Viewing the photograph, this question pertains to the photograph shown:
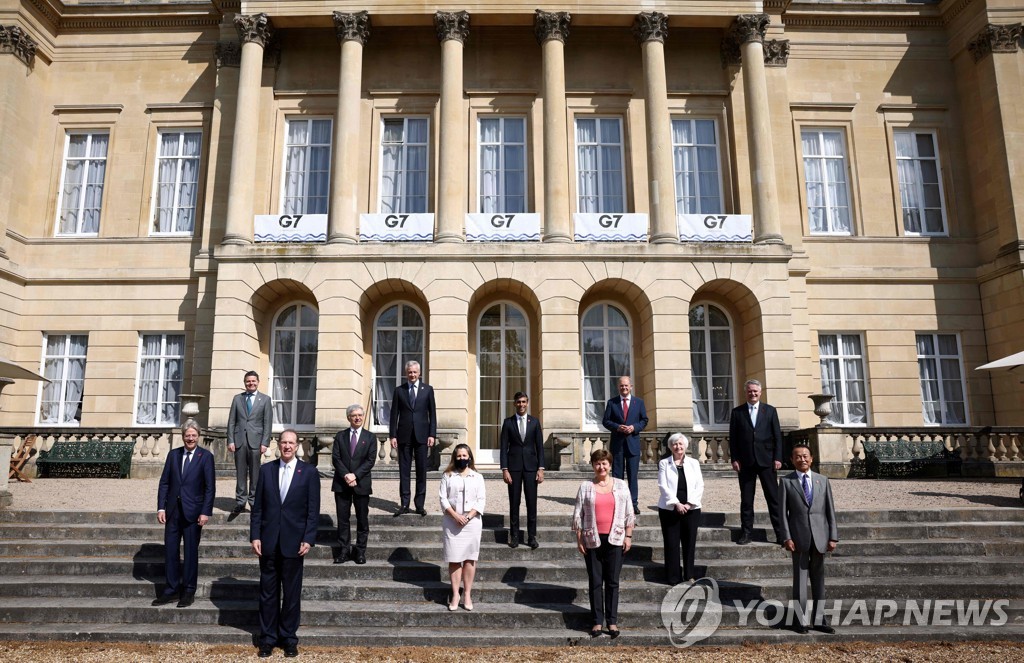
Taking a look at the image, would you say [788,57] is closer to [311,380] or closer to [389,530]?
[311,380]

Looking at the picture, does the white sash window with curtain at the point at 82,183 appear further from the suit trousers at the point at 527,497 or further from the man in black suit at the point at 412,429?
the suit trousers at the point at 527,497

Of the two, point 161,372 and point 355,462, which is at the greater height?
point 161,372

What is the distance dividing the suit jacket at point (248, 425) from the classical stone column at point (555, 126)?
943cm

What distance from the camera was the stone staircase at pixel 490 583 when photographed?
22.8 ft

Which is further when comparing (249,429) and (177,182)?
(177,182)

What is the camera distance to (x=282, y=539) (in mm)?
6641

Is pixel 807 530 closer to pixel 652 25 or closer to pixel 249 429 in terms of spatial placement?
pixel 249 429

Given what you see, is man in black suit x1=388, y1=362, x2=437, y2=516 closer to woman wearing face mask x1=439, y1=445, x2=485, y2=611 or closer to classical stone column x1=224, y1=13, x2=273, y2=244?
woman wearing face mask x1=439, y1=445, x2=485, y2=611

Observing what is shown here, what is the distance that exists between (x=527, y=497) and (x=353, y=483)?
2.12 m

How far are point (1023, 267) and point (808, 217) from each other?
5.36 meters

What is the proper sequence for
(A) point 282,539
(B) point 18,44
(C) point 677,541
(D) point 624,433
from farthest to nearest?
(B) point 18,44 → (D) point 624,433 → (C) point 677,541 → (A) point 282,539

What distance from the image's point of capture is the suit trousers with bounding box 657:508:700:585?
305 inches

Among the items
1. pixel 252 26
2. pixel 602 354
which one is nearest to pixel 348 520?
pixel 602 354

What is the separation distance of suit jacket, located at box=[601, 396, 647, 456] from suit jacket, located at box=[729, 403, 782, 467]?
1.26 m
